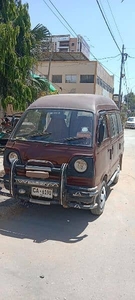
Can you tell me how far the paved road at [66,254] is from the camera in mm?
2885

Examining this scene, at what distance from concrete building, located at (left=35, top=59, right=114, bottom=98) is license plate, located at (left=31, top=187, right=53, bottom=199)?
36119 mm

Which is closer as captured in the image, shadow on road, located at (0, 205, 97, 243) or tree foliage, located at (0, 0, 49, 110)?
shadow on road, located at (0, 205, 97, 243)

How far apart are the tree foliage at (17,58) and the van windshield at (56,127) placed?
18.3 feet

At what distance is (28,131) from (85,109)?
107 centimetres

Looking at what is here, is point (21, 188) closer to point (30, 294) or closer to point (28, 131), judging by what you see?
point (28, 131)

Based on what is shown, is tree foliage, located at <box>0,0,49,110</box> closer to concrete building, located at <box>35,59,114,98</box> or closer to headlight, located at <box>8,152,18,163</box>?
headlight, located at <box>8,152,18,163</box>

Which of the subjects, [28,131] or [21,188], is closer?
[21,188]

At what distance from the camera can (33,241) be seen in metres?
3.88

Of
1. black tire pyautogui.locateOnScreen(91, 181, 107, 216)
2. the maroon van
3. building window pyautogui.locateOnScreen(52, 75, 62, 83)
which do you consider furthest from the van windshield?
building window pyautogui.locateOnScreen(52, 75, 62, 83)

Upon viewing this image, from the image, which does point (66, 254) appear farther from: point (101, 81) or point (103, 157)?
point (101, 81)

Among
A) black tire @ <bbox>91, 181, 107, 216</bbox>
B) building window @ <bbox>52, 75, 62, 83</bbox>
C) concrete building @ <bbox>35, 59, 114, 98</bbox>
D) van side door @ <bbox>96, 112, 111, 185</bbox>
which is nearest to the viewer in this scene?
van side door @ <bbox>96, 112, 111, 185</bbox>

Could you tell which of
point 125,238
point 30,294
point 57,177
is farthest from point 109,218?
point 30,294

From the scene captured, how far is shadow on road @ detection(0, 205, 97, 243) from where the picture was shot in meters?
4.05

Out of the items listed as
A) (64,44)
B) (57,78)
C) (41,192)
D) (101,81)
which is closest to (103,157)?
(41,192)
